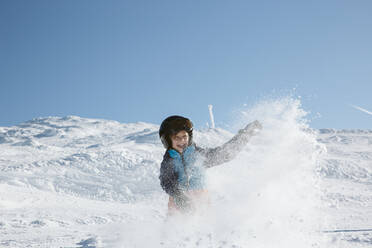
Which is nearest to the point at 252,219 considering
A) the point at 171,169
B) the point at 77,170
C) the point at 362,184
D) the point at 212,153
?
the point at 212,153

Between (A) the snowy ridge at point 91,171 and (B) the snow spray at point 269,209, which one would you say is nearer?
(B) the snow spray at point 269,209

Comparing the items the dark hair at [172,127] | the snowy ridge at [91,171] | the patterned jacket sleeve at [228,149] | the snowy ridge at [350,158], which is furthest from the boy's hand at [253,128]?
the snowy ridge at [350,158]

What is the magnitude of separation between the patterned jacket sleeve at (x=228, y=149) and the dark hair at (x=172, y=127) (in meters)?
0.27

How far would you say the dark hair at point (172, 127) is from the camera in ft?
11.1

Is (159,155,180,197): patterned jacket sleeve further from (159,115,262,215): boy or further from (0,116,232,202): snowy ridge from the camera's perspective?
(0,116,232,202): snowy ridge

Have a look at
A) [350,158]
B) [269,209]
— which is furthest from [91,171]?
[350,158]

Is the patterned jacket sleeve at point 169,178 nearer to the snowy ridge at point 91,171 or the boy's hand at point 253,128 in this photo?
the boy's hand at point 253,128

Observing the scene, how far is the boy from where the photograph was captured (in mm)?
3203

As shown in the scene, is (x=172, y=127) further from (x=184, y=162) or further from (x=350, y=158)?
(x=350, y=158)

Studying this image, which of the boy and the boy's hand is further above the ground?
the boy's hand

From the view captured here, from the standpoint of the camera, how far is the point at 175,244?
3.37 meters

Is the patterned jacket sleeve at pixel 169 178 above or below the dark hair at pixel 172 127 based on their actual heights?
below

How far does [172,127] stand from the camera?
3379 mm

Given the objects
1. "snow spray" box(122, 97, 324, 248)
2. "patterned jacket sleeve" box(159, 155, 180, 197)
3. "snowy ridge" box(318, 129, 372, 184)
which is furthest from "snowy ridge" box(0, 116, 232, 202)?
"patterned jacket sleeve" box(159, 155, 180, 197)
